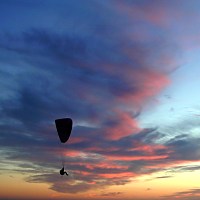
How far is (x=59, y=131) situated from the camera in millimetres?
69625
